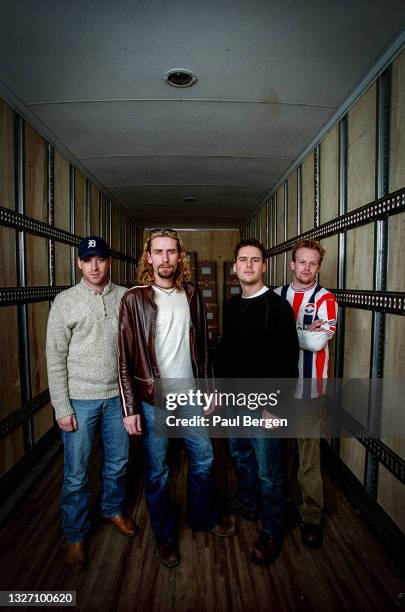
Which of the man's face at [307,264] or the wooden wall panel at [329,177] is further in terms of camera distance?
the wooden wall panel at [329,177]

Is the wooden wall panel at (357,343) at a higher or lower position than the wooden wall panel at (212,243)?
lower

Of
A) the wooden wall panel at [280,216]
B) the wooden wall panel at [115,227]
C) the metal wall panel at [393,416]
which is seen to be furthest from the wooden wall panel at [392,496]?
the wooden wall panel at [115,227]

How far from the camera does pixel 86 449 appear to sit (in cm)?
191

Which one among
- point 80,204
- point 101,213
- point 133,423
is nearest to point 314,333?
point 133,423

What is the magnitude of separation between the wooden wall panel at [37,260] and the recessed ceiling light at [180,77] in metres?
1.44

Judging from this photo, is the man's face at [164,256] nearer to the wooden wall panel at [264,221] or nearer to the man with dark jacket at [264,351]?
the man with dark jacket at [264,351]

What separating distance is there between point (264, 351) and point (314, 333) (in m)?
0.36

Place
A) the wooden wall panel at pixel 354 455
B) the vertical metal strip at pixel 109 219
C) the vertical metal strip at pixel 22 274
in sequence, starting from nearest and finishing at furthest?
the wooden wall panel at pixel 354 455, the vertical metal strip at pixel 22 274, the vertical metal strip at pixel 109 219

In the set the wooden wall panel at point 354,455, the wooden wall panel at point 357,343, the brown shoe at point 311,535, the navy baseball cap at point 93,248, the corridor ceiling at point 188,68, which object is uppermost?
the corridor ceiling at point 188,68

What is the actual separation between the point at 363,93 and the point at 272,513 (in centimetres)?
247

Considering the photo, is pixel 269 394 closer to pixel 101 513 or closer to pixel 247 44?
pixel 101 513

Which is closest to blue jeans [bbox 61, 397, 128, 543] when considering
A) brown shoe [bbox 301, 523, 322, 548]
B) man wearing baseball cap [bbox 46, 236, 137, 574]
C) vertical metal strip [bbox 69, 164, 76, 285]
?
man wearing baseball cap [bbox 46, 236, 137, 574]

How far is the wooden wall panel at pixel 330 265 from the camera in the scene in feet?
8.91

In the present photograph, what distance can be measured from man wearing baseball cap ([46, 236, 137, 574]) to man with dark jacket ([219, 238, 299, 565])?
67 centimetres
